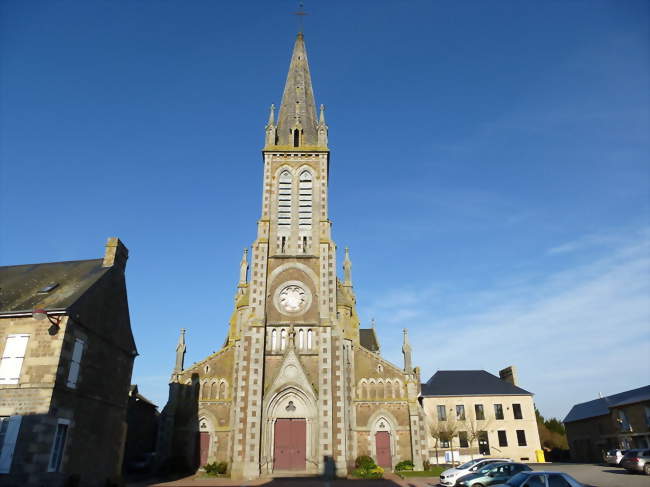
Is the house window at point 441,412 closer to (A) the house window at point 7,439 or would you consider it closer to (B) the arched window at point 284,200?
(B) the arched window at point 284,200

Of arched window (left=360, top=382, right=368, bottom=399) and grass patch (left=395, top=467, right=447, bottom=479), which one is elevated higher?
arched window (left=360, top=382, right=368, bottom=399)

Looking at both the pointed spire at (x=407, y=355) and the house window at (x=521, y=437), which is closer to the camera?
the pointed spire at (x=407, y=355)

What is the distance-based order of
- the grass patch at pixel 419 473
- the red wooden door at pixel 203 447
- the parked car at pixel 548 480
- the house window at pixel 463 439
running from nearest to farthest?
the parked car at pixel 548 480 < the grass patch at pixel 419 473 < the red wooden door at pixel 203 447 < the house window at pixel 463 439

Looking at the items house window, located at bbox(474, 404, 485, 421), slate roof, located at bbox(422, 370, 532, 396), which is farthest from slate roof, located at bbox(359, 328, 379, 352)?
house window, located at bbox(474, 404, 485, 421)

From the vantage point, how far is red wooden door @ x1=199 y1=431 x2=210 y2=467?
96.9 feet

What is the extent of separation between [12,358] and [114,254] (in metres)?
7.04

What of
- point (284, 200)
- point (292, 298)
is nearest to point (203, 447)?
point (292, 298)

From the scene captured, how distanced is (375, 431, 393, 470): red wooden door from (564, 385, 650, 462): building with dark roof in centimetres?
2059

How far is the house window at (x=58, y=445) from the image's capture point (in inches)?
681

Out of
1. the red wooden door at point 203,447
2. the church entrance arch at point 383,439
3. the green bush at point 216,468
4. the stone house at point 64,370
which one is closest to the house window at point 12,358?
the stone house at point 64,370

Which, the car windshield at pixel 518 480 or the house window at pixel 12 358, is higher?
the house window at pixel 12 358

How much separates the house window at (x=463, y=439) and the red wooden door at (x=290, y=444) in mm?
19672

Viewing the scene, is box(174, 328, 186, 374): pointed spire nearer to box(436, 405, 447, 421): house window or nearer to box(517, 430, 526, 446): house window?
box(436, 405, 447, 421): house window

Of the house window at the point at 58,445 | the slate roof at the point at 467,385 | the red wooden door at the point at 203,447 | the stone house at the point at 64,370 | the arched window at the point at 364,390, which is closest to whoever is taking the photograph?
the stone house at the point at 64,370
